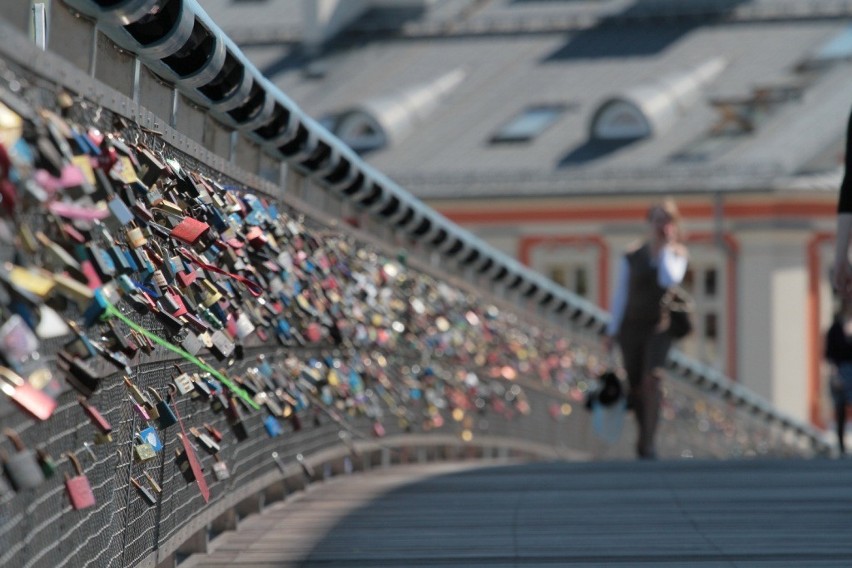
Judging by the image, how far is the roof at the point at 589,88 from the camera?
39250 mm

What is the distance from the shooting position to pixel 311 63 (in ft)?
154

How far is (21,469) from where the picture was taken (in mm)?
3340

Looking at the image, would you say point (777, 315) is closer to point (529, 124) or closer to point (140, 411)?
point (529, 124)

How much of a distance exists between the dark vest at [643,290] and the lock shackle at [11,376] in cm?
870

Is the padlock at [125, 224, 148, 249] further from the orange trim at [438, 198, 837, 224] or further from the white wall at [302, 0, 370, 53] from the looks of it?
the white wall at [302, 0, 370, 53]

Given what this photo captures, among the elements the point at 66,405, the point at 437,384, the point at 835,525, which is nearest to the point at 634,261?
the point at 437,384

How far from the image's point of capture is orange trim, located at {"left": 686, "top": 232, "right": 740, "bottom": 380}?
39.2 m

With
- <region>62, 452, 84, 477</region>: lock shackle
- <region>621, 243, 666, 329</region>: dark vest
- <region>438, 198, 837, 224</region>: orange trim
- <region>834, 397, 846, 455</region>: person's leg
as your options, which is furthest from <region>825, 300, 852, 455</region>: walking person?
<region>438, 198, 837, 224</region>: orange trim

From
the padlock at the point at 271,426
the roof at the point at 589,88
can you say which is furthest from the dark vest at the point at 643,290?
the roof at the point at 589,88

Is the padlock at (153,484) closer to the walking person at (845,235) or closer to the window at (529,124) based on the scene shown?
the walking person at (845,235)

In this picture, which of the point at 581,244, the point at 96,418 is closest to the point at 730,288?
the point at 581,244

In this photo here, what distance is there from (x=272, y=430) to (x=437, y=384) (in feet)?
18.4

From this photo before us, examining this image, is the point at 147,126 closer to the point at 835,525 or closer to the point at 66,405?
the point at 66,405

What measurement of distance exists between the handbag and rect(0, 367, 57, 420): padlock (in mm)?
8734
